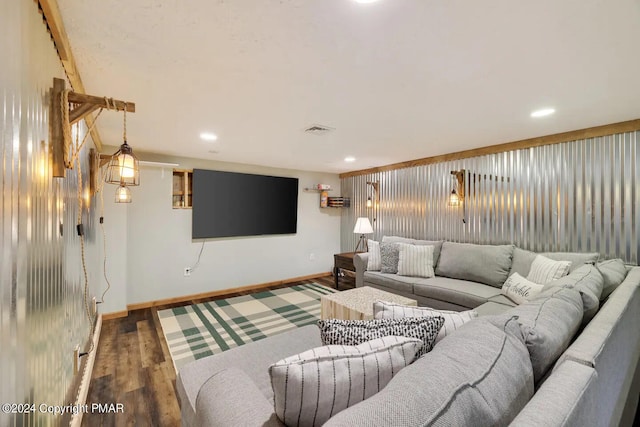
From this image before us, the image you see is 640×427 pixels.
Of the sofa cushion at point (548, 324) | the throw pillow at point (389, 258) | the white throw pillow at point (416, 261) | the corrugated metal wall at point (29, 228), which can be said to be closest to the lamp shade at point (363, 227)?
the throw pillow at point (389, 258)

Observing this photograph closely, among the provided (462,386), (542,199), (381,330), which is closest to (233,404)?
(381,330)

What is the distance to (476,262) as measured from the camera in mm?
3398

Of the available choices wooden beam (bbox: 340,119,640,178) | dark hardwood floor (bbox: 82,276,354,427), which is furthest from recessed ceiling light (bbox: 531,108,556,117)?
dark hardwood floor (bbox: 82,276,354,427)

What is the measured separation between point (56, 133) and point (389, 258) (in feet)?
12.3

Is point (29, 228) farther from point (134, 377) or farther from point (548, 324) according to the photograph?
point (548, 324)

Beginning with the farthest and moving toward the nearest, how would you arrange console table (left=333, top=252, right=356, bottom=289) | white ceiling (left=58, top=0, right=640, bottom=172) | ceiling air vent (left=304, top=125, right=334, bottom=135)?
console table (left=333, top=252, right=356, bottom=289) → ceiling air vent (left=304, top=125, right=334, bottom=135) → white ceiling (left=58, top=0, right=640, bottom=172)

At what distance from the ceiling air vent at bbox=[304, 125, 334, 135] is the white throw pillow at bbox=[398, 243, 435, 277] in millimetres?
2045

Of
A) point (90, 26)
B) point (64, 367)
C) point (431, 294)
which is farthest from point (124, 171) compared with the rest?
point (431, 294)

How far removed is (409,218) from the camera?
464cm

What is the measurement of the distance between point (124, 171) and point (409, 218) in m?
4.03

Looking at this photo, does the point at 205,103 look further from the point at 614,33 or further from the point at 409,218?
the point at 409,218

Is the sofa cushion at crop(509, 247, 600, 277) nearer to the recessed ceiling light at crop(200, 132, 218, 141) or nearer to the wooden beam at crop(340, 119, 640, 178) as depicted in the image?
the wooden beam at crop(340, 119, 640, 178)

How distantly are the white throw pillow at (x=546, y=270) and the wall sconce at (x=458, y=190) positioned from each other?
1256 millimetres

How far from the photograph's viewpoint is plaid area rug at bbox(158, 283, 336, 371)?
9.45ft
